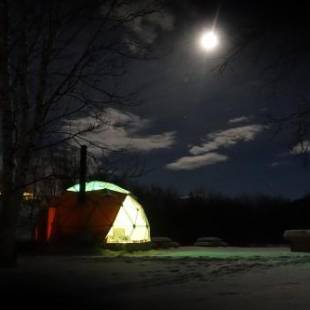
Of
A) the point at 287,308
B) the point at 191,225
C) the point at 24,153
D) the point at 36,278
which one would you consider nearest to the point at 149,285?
the point at 36,278

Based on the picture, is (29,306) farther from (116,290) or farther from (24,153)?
(24,153)

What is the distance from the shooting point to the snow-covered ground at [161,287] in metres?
6.26

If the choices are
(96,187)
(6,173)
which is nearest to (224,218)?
(96,187)

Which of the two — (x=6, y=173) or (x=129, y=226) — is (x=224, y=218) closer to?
(x=129, y=226)

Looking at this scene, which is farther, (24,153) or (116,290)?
(24,153)

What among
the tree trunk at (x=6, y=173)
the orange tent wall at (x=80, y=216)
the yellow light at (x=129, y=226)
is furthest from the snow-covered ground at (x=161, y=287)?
the yellow light at (x=129, y=226)

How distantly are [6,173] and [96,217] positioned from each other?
10.0 meters

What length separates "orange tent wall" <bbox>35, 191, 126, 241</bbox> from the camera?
66.0 feet

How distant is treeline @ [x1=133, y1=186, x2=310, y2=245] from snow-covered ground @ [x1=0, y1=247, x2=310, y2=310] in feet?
114

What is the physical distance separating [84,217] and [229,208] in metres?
40.6

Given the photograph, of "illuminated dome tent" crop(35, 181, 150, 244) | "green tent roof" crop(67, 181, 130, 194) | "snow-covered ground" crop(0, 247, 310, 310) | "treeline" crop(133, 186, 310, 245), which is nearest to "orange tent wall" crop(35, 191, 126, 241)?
"illuminated dome tent" crop(35, 181, 150, 244)

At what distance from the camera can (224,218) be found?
56.0 metres

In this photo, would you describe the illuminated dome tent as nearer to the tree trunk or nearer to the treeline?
the tree trunk

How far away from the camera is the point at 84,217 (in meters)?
20.4
